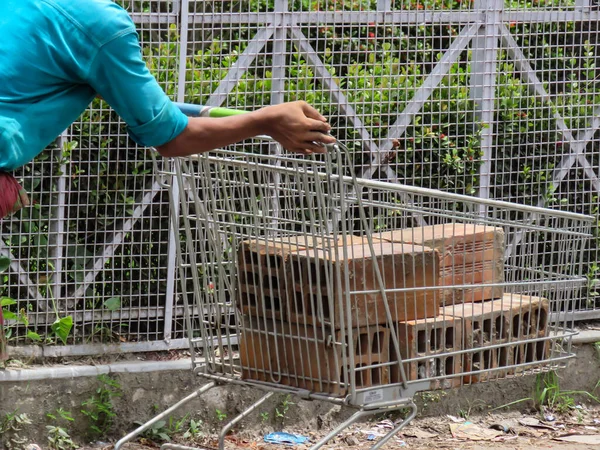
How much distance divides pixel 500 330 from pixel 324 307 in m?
0.87

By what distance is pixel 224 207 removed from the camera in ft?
13.9

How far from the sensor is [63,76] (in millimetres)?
3125

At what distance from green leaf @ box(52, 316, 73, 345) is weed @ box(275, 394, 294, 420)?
1.27 metres

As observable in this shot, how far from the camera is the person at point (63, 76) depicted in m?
Result: 3.07

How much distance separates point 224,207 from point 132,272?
1501mm

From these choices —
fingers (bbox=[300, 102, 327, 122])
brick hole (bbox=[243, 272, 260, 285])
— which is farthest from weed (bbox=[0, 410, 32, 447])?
fingers (bbox=[300, 102, 327, 122])

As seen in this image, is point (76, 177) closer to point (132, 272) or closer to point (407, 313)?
point (132, 272)

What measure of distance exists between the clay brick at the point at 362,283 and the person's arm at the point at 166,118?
1.73 ft

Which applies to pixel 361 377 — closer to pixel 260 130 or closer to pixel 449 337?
pixel 449 337

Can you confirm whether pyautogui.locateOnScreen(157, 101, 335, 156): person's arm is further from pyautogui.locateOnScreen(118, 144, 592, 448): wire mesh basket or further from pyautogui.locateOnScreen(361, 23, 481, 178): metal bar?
pyautogui.locateOnScreen(361, 23, 481, 178): metal bar

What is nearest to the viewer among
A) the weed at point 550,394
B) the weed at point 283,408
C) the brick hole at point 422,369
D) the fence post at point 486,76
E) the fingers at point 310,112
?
the fingers at point 310,112

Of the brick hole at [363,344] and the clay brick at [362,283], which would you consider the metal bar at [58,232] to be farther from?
the brick hole at [363,344]

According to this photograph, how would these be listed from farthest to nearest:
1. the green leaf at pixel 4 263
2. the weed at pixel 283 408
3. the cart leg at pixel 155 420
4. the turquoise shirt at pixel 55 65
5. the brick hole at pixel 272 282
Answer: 1. the weed at pixel 283 408
2. the green leaf at pixel 4 263
3. the brick hole at pixel 272 282
4. the cart leg at pixel 155 420
5. the turquoise shirt at pixel 55 65

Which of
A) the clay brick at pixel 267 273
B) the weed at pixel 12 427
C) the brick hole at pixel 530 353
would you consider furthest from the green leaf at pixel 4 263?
the brick hole at pixel 530 353
